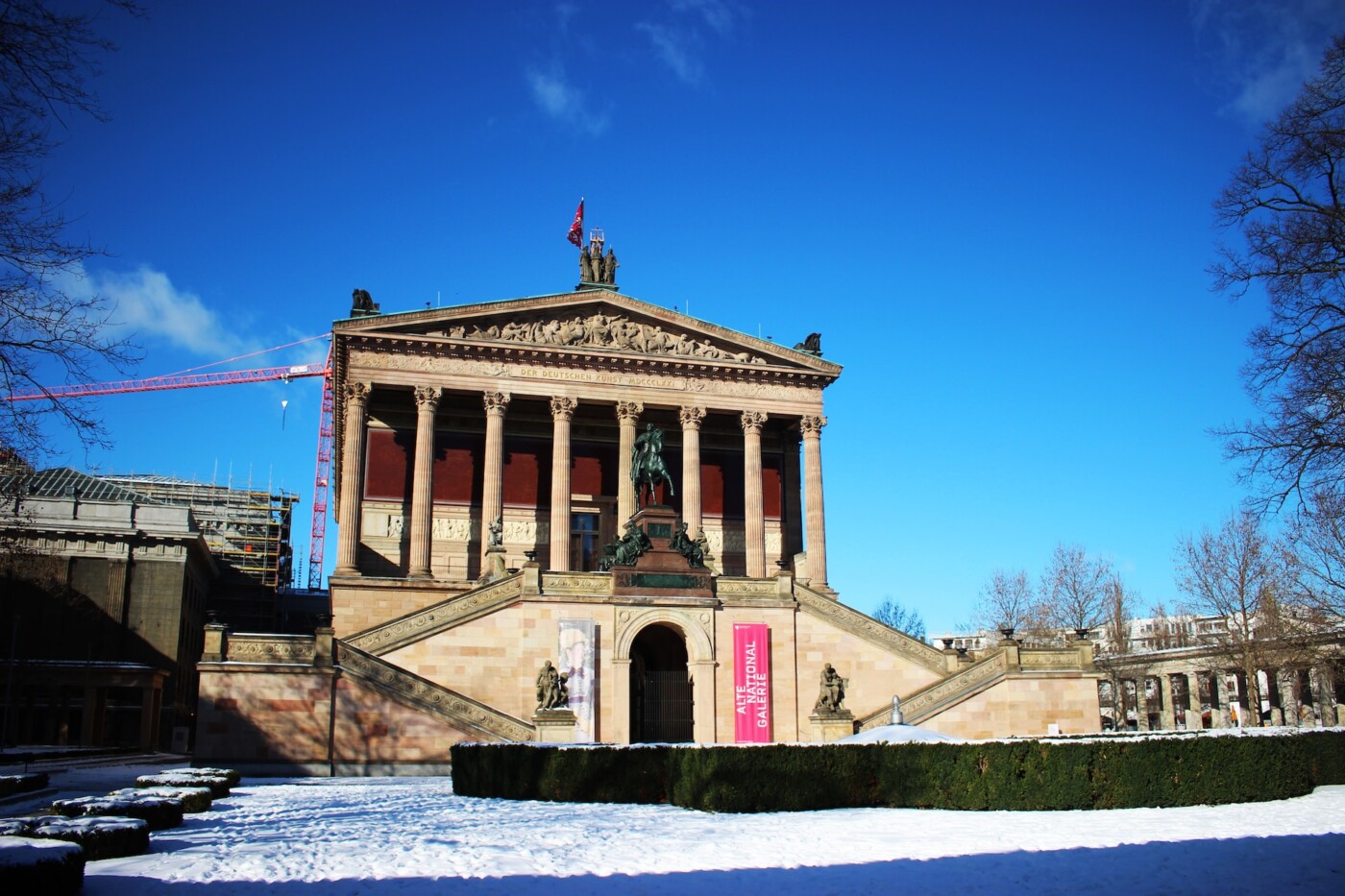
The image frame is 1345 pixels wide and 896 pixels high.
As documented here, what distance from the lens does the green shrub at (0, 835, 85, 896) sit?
11.0 meters

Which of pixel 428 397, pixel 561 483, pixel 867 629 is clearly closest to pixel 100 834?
pixel 867 629

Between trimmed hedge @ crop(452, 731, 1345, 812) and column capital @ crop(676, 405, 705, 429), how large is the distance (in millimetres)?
33798

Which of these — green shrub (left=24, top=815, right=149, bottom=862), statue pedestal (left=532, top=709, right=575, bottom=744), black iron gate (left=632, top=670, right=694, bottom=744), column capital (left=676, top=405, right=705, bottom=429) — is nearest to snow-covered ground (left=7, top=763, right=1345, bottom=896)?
green shrub (left=24, top=815, right=149, bottom=862)

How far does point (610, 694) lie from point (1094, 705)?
60.4 feet

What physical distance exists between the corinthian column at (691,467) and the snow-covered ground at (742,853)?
1320 inches

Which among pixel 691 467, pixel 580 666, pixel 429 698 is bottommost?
pixel 429 698

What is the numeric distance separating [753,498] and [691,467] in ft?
11.6

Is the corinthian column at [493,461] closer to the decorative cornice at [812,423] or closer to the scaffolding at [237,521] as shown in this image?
the decorative cornice at [812,423]

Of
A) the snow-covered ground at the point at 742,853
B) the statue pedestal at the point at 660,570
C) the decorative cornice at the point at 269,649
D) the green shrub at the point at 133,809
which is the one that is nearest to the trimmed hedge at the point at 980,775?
the snow-covered ground at the point at 742,853

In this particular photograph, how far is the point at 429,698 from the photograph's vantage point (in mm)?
34781

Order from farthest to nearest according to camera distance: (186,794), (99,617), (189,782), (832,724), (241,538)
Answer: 1. (241,538)
2. (99,617)
3. (832,724)
4. (189,782)
5. (186,794)

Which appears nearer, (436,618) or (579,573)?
(436,618)

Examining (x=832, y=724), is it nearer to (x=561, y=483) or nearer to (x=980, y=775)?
(x=980, y=775)

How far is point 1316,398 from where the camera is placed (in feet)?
74.2
